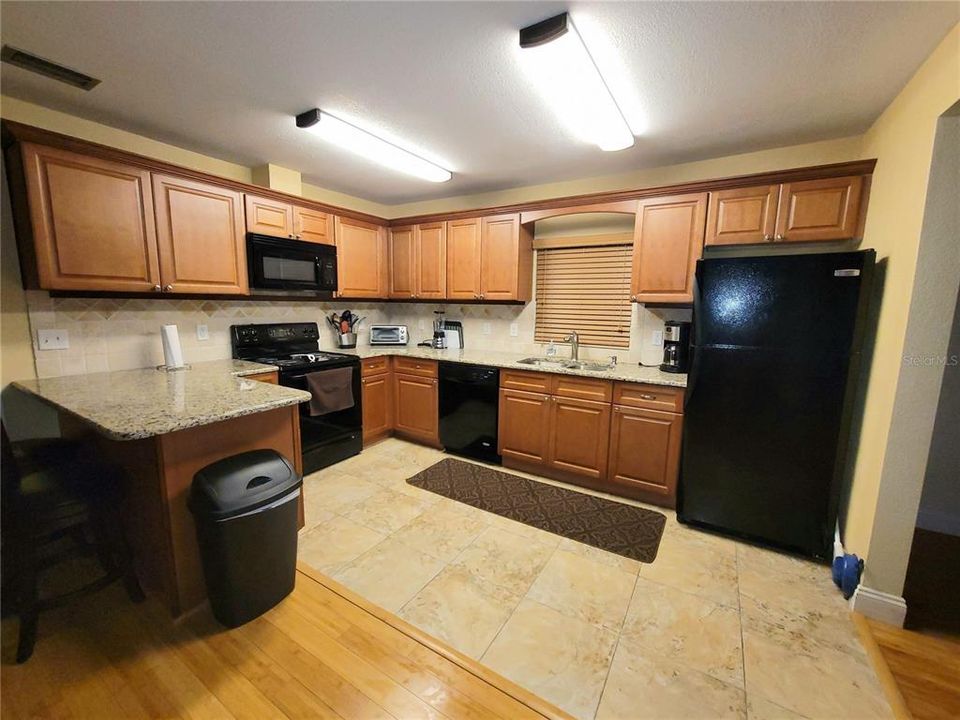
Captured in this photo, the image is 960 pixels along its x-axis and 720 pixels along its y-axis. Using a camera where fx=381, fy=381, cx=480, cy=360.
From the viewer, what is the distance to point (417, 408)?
3.68 meters

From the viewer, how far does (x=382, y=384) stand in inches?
147

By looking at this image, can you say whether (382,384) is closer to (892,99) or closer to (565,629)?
(565,629)

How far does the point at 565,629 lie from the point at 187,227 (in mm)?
3230

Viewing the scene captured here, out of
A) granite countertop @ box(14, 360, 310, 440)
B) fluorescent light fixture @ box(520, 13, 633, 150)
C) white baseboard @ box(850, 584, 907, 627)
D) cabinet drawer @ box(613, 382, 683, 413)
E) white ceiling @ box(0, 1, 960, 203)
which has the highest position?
white ceiling @ box(0, 1, 960, 203)

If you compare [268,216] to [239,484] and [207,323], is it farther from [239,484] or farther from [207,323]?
[239,484]

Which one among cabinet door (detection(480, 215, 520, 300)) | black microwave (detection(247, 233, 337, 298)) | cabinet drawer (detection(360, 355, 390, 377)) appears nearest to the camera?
black microwave (detection(247, 233, 337, 298))

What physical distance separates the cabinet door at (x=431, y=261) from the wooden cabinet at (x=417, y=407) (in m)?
0.87

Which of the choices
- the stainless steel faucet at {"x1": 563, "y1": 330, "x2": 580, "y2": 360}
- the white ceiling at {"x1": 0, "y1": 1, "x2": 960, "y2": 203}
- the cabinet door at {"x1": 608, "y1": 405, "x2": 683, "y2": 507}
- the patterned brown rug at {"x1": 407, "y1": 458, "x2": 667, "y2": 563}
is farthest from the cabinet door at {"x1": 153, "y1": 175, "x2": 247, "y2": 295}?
the cabinet door at {"x1": 608, "y1": 405, "x2": 683, "y2": 507}

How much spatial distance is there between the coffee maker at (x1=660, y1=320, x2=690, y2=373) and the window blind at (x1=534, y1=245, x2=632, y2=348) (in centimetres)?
40

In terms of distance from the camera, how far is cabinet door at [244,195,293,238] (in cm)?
287

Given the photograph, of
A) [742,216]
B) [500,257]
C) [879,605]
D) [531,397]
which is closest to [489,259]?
[500,257]

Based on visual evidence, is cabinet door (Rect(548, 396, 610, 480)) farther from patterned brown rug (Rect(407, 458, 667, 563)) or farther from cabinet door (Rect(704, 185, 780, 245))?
cabinet door (Rect(704, 185, 780, 245))

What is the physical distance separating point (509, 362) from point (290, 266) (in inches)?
76.9

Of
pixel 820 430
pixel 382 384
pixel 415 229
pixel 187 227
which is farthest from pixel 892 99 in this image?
pixel 187 227
